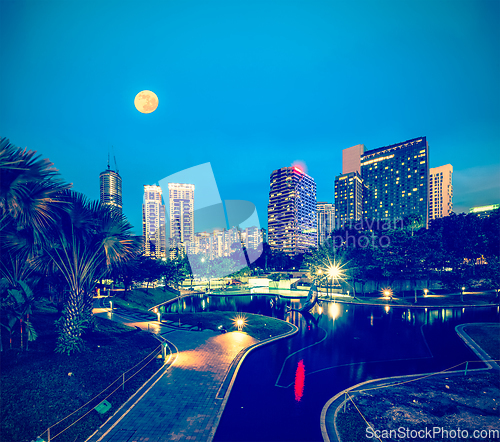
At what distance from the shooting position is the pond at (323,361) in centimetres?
1144

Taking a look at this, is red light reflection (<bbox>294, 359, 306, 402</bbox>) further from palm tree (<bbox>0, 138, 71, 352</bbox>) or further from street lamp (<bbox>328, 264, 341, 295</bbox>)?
street lamp (<bbox>328, 264, 341, 295</bbox>)

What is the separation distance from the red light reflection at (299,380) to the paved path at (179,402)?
13.8 feet

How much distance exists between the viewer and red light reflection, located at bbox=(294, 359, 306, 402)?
13.8 m

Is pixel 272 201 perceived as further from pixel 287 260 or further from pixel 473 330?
pixel 473 330

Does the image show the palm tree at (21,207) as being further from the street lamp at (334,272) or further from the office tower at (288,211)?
the office tower at (288,211)

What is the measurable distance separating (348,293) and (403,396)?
41.2 m

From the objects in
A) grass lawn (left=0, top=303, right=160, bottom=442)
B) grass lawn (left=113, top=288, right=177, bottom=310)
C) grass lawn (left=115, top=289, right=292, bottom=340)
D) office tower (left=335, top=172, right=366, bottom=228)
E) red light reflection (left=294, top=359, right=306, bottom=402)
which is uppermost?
office tower (left=335, top=172, right=366, bottom=228)

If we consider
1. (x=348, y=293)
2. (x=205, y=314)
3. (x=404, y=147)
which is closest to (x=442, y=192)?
(x=404, y=147)

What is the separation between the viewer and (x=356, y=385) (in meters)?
14.6

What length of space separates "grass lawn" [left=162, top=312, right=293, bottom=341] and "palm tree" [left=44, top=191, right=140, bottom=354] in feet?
42.9

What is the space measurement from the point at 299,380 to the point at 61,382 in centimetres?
1288

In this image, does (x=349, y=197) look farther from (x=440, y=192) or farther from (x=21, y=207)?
(x=21, y=207)

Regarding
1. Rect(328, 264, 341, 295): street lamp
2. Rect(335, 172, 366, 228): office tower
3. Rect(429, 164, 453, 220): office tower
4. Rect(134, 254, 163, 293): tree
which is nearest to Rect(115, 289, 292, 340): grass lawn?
Rect(134, 254, 163, 293): tree

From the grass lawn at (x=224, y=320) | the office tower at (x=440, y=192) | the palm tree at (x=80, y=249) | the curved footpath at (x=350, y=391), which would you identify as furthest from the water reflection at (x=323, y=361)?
the office tower at (x=440, y=192)
